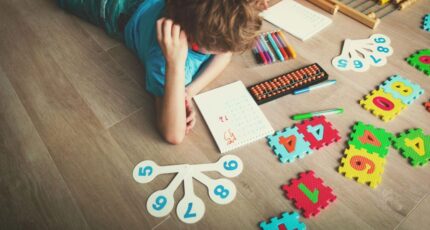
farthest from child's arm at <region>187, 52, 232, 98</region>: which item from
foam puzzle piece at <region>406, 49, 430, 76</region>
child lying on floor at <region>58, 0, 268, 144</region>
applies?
foam puzzle piece at <region>406, 49, 430, 76</region>

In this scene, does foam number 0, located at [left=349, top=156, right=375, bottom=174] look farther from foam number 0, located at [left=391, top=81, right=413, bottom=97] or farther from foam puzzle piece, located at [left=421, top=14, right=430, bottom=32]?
foam puzzle piece, located at [left=421, top=14, right=430, bottom=32]

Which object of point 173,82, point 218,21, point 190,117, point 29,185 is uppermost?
point 218,21

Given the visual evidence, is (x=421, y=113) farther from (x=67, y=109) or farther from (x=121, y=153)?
(x=67, y=109)

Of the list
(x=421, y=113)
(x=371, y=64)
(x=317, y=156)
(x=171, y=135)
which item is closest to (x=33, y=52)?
(x=171, y=135)

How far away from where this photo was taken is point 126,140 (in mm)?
777

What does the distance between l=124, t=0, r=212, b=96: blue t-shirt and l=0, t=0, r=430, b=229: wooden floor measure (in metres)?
0.07

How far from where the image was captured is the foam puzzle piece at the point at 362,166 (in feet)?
2.26

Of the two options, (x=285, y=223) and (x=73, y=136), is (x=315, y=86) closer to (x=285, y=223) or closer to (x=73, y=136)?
(x=285, y=223)

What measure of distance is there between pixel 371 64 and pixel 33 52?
1.08 meters

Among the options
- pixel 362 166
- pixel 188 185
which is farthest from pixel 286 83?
pixel 188 185

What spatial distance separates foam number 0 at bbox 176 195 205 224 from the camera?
2.12ft

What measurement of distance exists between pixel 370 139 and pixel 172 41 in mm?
530

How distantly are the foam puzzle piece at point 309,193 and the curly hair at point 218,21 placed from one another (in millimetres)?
326

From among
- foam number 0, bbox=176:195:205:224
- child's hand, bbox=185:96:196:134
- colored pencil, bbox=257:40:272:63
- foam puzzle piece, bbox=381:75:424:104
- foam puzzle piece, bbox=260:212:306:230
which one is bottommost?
foam number 0, bbox=176:195:205:224
